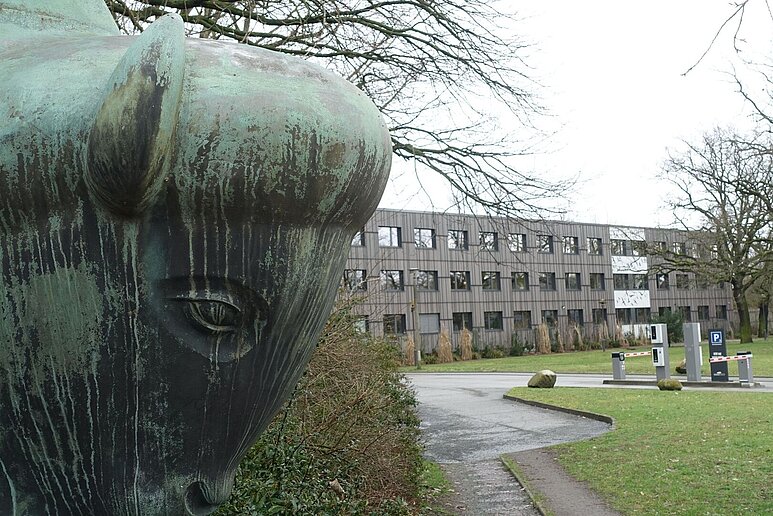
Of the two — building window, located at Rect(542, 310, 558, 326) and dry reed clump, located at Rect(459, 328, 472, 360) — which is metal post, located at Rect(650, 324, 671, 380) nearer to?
dry reed clump, located at Rect(459, 328, 472, 360)

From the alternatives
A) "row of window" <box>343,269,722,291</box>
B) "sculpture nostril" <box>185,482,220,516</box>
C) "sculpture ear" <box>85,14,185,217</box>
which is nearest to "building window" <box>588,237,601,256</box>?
"row of window" <box>343,269,722,291</box>

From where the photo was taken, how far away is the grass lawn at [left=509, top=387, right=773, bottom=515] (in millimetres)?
9047

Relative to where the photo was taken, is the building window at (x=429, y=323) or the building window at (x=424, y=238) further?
the building window at (x=429, y=323)

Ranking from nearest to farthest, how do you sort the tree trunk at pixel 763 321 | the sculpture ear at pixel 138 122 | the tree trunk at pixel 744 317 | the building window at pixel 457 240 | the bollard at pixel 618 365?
1. the sculpture ear at pixel 138 122
2. the bollard at pixel 618 365
3. the tree trunk at pixel 744 317
4. the building window at pixel 457 240
5. the tree trunk at pixel 763 321

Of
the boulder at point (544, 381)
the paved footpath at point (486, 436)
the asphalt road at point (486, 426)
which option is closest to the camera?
the paved footpath at point (486, 436)

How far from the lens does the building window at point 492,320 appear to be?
51156mm

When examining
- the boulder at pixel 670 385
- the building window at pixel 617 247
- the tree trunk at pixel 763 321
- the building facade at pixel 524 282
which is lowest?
the boulder at pixel 670 385

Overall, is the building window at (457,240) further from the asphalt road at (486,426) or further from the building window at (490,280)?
the asphalt road at (486,426)

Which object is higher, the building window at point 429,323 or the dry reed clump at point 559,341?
the building window at point 429,323

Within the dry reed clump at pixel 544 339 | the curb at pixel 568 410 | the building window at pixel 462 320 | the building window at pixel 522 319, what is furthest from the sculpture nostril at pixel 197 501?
the building window at pixel 522 319

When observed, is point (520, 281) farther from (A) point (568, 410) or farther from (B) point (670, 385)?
(A) point (568, 410)

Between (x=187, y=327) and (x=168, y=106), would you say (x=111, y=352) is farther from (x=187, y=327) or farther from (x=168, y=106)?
(x=168, y=106)

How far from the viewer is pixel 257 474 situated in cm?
552

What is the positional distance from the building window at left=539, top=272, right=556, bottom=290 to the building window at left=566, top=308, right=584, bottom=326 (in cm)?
271
